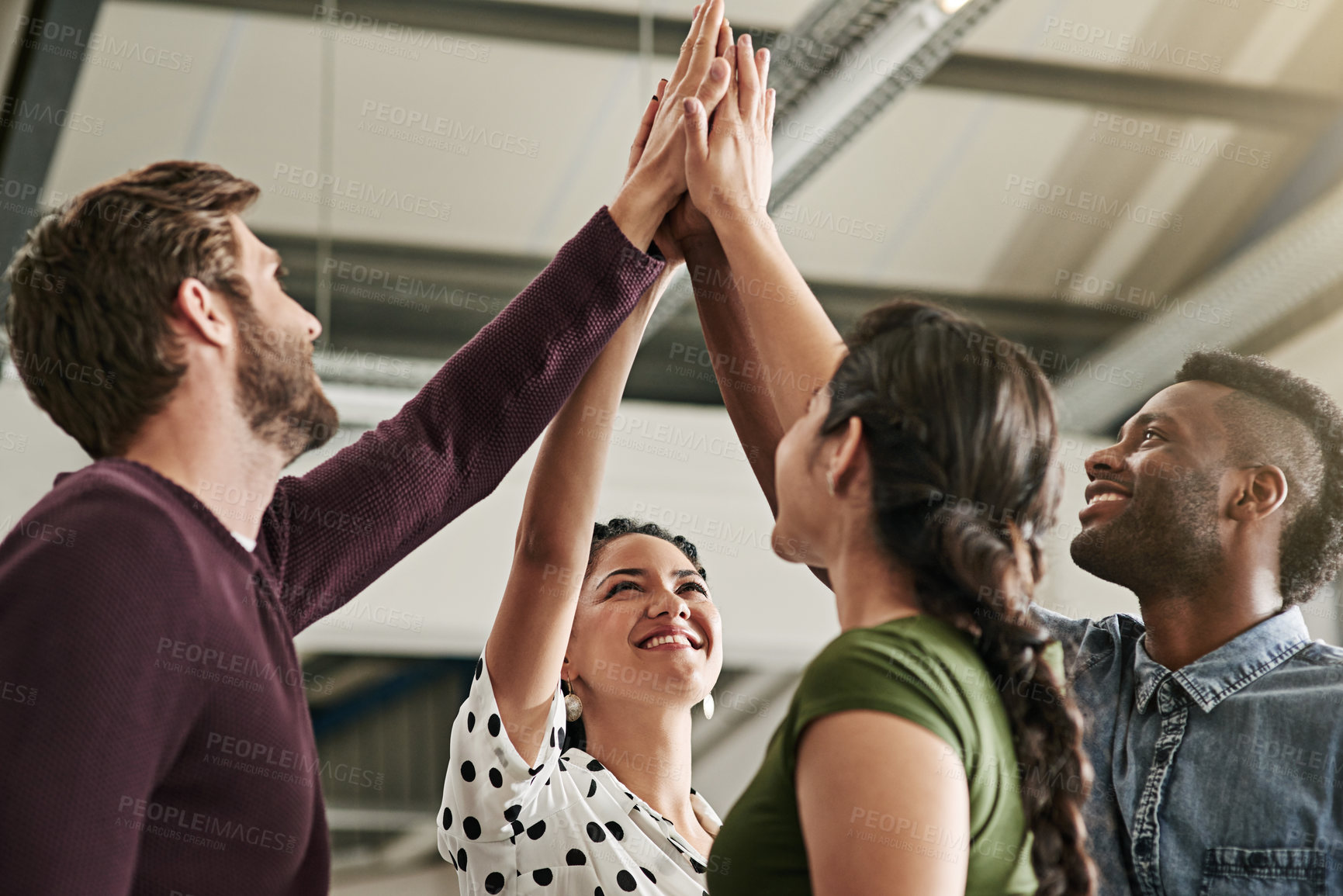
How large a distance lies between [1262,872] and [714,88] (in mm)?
1349

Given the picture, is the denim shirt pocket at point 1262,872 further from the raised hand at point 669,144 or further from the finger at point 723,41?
the finger at point 723,41

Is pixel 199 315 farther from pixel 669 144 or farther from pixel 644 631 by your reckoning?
pixel 644 631

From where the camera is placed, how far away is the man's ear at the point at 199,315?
4.73ft

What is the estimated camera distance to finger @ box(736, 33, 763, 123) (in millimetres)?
1949

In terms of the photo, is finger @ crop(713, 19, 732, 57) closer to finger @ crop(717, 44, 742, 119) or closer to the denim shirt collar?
finger @ crop(717, 44, 742, 119)

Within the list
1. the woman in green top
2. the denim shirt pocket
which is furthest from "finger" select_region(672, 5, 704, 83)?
the denim shirt pocket

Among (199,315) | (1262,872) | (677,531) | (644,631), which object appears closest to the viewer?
(199,315)

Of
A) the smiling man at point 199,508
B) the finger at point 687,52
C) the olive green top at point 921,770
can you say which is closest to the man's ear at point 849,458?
the olive green top at point 921,770

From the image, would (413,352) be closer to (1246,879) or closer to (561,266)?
(561,266)

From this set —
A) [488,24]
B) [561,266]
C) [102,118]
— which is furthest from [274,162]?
[561,266]

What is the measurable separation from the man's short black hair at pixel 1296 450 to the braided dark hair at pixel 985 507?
0.78 m

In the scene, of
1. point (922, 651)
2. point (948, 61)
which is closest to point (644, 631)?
point (922, 651)

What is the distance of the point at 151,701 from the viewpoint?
3.98ft

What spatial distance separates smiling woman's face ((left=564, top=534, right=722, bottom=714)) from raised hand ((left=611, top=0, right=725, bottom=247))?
0.73 metres
